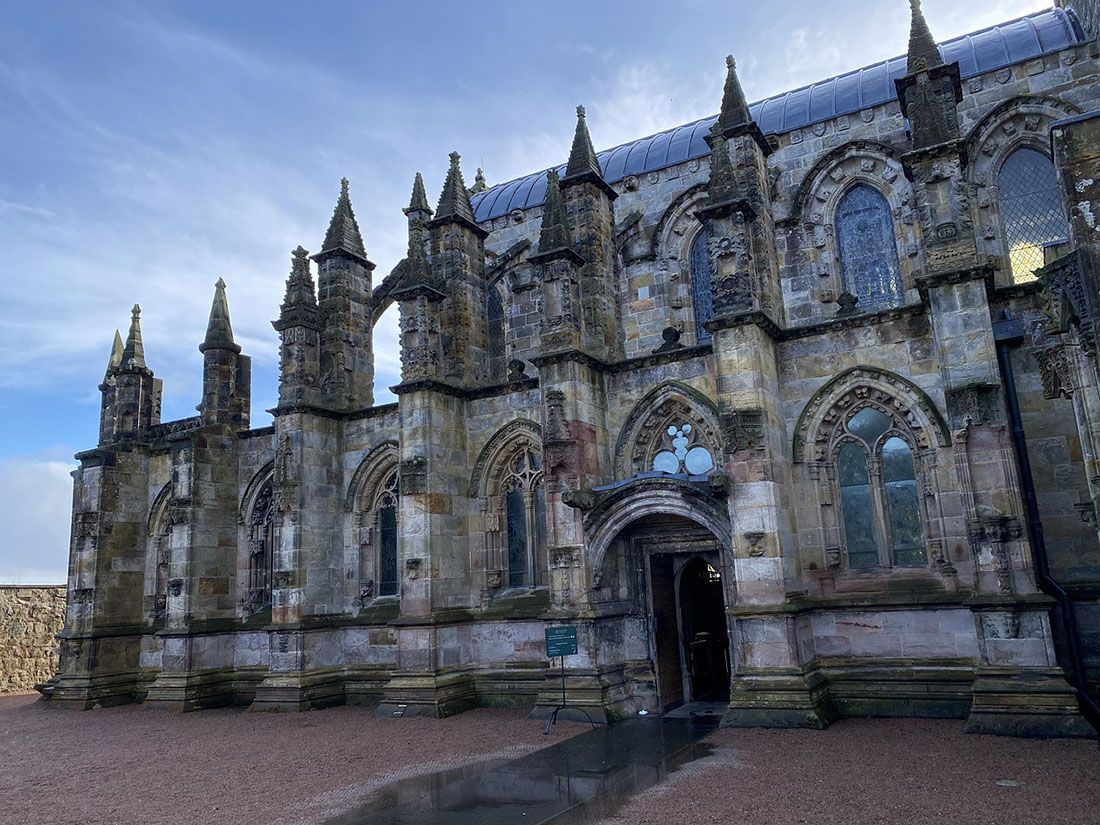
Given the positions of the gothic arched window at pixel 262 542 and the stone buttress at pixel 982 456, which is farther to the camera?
the gothic arched window at pixel 262 542

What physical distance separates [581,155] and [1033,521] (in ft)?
35.0

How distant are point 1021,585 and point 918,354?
3841 mm

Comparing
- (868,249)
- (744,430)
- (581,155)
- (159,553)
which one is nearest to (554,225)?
(581,155)

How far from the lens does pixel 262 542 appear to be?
813 inches

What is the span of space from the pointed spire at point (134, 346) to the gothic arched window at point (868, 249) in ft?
60.2

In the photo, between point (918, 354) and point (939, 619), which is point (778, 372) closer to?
point (918, 354)

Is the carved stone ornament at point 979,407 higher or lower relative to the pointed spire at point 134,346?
lower

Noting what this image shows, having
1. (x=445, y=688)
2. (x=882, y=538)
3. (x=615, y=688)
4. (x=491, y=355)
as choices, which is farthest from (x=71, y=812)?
(x=491, y=355)

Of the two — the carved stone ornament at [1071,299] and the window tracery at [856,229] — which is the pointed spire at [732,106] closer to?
the window tracery at [856,229]

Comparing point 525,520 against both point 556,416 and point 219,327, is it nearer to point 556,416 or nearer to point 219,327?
point 556,416

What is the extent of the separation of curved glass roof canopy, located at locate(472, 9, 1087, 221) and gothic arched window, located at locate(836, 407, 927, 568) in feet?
31.3

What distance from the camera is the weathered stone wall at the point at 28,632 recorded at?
82.4ft

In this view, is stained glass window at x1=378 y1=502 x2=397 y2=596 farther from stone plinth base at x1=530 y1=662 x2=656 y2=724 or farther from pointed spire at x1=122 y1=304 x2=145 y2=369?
pointed spire at x1=122 y1=304 x2=145 y2=369

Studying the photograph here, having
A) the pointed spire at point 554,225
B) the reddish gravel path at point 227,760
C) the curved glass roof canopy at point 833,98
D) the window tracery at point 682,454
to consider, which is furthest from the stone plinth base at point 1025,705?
the curved glass roof canopy at point 833,98
